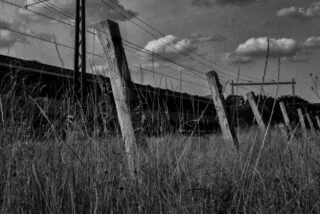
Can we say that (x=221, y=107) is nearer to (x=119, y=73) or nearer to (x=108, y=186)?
(x=119, y=73)

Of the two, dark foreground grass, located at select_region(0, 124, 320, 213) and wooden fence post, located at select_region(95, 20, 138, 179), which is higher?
wooden fence post, located at select_region(95, 20, 138, 179)

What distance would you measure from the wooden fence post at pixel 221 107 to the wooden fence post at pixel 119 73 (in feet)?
9.25

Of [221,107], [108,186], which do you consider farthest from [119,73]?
[221,107]

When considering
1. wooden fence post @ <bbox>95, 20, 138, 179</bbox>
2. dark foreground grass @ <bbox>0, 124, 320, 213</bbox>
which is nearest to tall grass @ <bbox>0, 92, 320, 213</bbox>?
dark foreground grass @ <bbox>0, 124, 320, 213</bbox>

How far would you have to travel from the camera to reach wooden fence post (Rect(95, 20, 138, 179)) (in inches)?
114

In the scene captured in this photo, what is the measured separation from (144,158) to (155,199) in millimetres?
733

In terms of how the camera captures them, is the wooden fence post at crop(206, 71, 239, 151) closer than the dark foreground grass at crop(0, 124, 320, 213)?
No

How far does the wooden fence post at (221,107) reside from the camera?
18.2 feet

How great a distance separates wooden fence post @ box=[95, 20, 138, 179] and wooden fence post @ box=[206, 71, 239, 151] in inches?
111

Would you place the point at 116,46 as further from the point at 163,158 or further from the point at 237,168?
the point at 237,168

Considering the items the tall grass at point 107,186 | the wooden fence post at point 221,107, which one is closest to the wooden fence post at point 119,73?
the tall grass at point 107,186

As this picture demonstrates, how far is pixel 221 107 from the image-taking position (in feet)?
18.5

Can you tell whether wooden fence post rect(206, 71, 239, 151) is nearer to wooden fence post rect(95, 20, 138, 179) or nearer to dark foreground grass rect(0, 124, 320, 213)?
dark foreground grass rect(0, 124, 320, 213)

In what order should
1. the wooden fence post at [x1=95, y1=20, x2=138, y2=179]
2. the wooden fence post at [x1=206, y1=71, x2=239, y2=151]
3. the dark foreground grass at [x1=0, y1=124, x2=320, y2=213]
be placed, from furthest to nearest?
the wooden fence post at [x1=206, y1=71, x2=239, y2=151], the wooden fence post at [x1=95, y1=20, x2=138, y2=179], the dark foreground grass at [x1=0, y1=124, x2=320, y2=213]
